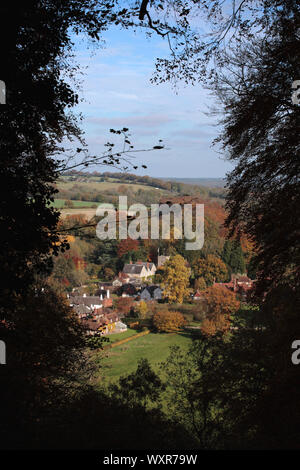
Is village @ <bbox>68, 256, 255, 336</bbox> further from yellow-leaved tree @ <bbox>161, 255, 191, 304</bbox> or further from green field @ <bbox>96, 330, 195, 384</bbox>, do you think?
green field @ <bbox>96, 330, 195, 384</bbox>

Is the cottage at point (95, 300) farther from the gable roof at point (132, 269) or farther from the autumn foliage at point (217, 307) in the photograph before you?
the gable roof at point (132, 269)

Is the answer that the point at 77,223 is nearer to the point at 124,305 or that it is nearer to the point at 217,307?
the point at 217,307

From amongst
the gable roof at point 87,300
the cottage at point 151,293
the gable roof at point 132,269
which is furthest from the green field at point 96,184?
the gable roof at point 132,269

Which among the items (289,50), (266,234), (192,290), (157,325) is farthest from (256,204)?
(192,290)

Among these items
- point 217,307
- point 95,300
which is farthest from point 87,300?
point 217,307
